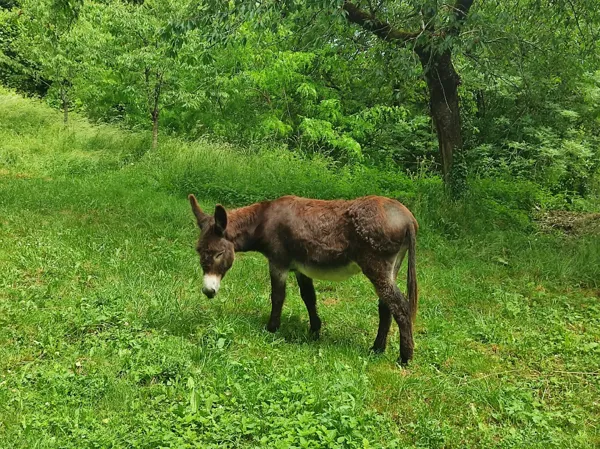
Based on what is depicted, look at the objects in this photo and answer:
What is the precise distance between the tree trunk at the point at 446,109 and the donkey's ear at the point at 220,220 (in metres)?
6.05

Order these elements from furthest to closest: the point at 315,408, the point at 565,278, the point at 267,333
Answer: the point at 565,278 → the point at 267,333 → the point at 315,408

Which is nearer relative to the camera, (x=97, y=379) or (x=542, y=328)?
(x=97, y=379)

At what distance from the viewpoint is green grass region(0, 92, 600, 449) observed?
9.89ft

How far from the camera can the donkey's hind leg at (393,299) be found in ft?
13.4

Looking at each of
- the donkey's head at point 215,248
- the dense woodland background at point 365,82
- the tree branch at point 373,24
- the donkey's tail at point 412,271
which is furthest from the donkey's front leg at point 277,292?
the tree branch at point 373,24

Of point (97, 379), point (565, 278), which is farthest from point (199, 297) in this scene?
point (565, 278)

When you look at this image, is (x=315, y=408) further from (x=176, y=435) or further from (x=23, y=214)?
(x=23, y=214)

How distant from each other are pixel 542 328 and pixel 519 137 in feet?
34.2

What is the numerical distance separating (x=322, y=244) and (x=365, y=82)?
910 cm

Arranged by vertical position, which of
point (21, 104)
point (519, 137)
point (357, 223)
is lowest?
point (21, 104)

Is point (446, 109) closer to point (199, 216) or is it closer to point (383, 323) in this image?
point (383, 323)

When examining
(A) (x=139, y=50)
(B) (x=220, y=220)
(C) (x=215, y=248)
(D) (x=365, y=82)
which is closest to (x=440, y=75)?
(D) (x=365, y=82)

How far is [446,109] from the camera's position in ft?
30.9

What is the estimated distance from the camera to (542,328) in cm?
495
